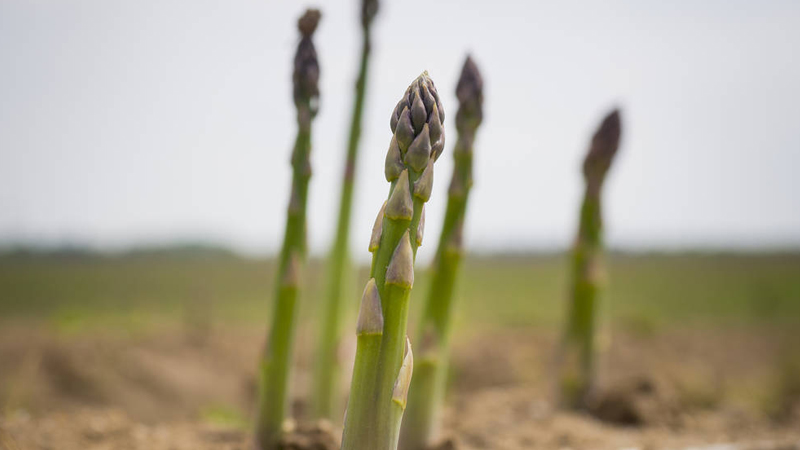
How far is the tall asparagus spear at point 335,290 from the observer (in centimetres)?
397

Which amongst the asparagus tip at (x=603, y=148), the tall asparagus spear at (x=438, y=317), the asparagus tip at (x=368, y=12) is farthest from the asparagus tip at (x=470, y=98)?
the asparagus tip at (x=603, y=148)

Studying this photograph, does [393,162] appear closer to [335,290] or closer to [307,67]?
[307,67]

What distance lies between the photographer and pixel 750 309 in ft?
45.7

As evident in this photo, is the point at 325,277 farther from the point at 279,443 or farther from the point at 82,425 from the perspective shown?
the point at 82,425

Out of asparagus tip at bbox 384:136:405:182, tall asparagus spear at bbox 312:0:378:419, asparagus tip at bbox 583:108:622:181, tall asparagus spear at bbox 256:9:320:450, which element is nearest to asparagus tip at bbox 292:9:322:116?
tall asparagus spear at bbox 256:9:320:450

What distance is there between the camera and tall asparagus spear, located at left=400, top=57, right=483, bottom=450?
3420 millimetres

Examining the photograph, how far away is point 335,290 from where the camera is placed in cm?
400

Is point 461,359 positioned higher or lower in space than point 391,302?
lower

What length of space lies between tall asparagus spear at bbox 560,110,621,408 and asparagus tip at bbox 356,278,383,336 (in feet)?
10.5

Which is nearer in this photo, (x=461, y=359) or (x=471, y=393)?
(x=471, y=393)

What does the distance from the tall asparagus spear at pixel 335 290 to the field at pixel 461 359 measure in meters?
0.17

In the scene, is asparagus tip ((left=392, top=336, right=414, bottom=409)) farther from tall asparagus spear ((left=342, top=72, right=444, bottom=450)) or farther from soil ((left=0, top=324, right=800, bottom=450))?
soil ((left=0, top=324, right=800, bottom=450))

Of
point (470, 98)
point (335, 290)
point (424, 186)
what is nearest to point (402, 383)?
point (424, 186)

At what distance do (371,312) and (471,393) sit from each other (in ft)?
20.9
